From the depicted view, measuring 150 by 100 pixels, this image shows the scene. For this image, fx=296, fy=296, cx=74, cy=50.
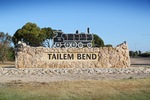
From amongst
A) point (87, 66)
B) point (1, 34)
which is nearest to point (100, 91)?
point (87, 66)

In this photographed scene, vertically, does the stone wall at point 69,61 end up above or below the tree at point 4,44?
below

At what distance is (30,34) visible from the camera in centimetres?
4528

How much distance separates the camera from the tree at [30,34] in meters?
45.4

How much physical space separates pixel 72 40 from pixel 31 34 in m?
21.1

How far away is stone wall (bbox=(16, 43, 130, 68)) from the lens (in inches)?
935

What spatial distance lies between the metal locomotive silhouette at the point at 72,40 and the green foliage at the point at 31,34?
66.9 ft

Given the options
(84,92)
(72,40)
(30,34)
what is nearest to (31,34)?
(30,34)

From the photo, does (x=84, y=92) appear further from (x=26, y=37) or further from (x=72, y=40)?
(x=26, y=37)

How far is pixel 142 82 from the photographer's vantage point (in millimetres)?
13641

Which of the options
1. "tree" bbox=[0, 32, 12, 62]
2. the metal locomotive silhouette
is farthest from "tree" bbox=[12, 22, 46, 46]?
the metal locomotive silhouette

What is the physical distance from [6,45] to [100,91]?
1359 inches

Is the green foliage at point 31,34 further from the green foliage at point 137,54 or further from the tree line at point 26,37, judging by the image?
the green foliage at point 137,54

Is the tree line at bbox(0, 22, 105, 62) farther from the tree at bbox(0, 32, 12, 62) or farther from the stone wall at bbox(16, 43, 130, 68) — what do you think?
the stone wall at bbox(16, 43, 130, 68)

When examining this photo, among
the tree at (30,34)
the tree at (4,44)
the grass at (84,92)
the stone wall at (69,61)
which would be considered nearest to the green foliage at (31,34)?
the tree at (30,34)
